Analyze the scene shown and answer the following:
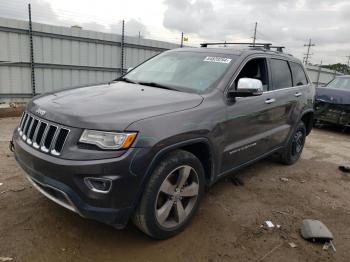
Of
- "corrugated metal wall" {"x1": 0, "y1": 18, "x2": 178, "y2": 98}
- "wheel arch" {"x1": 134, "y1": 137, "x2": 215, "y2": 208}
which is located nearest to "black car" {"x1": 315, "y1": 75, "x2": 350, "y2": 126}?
"corrugated metal wall" {"x1": 0, "y1": 18, "x2": 178, "y2": 98}

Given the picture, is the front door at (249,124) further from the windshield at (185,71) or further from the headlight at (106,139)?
the headlight at (106,139)

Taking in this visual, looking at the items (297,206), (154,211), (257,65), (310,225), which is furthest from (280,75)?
(154,211)

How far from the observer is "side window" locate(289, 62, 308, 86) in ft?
17.2

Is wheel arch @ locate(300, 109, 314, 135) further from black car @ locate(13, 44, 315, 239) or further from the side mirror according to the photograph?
the side mirror

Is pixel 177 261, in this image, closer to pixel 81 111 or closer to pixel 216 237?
pixel 216 237

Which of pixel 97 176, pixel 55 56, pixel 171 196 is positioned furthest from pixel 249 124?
pixel 55 56

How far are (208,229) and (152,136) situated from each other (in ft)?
4.17

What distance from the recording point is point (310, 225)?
3393 millimetres

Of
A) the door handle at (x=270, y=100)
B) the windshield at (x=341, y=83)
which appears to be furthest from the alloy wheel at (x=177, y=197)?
the windshield at (x=341, y=83)

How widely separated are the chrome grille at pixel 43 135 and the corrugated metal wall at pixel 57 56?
5.63 metres

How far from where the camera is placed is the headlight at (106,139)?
2.49 metres

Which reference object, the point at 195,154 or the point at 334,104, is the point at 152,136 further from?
the point at 334,104

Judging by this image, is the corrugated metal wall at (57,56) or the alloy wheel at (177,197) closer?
the alloy wheel at (177,197)

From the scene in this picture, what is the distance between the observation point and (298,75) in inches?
213
